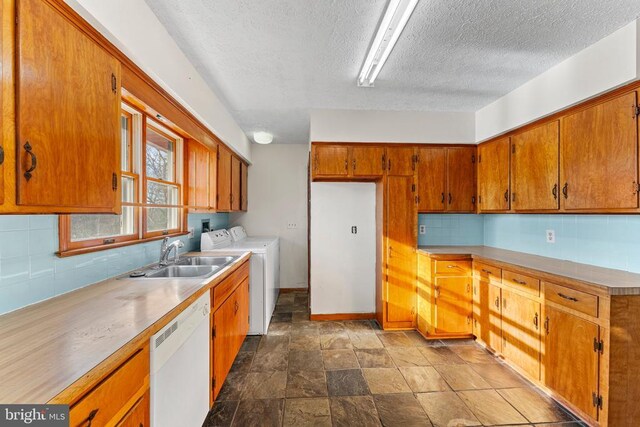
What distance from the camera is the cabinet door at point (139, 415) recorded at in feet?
3.38

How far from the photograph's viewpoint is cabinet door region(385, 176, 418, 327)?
3367mm

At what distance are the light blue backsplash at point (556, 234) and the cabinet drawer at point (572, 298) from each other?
24.4 inches

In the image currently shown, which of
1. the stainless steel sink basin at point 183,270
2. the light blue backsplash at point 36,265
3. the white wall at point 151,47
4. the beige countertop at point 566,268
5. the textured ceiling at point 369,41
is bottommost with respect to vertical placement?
the stainless steel sink basin at point 183,270

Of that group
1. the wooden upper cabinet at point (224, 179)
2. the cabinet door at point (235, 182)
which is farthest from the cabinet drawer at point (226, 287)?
the cabinet door at point (235, 182)

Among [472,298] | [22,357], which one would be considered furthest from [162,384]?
[472,298]

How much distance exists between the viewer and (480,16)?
1.82 metres

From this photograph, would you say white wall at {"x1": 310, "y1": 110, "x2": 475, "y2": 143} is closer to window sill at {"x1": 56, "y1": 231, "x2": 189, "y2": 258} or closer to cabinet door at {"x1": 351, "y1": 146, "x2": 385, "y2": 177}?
cabinet door at {"x1": 351, "y1": 146, "x2": 385, "y2": 177}

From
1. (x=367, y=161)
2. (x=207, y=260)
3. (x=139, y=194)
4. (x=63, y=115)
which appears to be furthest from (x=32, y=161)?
(x=367, y=161)

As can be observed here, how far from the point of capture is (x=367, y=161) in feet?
11.2

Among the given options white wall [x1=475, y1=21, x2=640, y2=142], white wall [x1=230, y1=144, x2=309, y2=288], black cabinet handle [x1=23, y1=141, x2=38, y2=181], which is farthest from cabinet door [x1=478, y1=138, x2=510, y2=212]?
black cabinet handle [x1=23, y1=141, x2=38, y2=181]

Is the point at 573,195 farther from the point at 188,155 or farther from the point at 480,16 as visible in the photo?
the point at 188,155

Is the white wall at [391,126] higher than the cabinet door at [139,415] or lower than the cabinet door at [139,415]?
higher

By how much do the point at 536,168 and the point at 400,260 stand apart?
1598mm

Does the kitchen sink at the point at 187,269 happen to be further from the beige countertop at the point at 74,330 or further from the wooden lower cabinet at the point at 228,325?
the beige countertop at the point at 74,330
